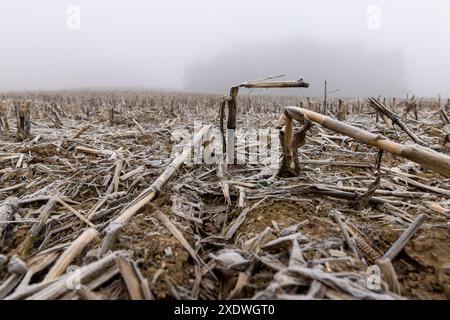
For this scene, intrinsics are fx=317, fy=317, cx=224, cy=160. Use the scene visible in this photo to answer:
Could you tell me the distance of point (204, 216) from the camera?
3.00 meters

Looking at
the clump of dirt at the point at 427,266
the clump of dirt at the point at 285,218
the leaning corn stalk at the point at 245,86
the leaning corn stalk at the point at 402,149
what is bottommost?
the clump of dirt at the point at 427,266

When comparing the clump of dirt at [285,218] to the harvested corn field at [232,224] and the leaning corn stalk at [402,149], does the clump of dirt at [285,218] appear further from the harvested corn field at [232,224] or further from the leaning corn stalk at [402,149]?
the leaning corn stalk at [402,149]

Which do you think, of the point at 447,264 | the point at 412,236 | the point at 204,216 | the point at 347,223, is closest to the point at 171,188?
the point at 204,216

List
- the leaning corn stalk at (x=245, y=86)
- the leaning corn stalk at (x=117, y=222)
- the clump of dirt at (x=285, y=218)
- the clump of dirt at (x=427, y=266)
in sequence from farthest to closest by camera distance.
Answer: the leaning corn stalk at (x=245, y=86), the clump of dirt at (x=285, y=218), the leaning corn stalk at (x=117, y=222), the clump of dirt at (x=427, y=266)

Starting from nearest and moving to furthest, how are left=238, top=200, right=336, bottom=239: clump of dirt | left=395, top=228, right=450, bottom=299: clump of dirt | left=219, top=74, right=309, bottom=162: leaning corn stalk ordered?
left=395, top=228, right=450, bottom=299: clump of dirt → left=238, top=200, right=336, bottom=239: clump of dirt → left=219, top=74, right=309, bottom=162: leaning corn stalk

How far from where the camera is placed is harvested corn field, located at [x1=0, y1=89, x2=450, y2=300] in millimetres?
1793

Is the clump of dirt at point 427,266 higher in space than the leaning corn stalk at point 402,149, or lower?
lower

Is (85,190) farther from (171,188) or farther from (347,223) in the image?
(347,223)

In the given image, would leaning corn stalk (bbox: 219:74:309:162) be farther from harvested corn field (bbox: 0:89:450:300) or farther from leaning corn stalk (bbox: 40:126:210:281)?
leaning corn stalk (bbox: 40:126:210:281)

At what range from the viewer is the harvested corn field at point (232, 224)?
5.88 ft

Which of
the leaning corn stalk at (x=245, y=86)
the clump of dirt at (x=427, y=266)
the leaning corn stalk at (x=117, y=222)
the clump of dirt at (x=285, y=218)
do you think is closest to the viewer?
the clump of dirt at (x=427, y=266)

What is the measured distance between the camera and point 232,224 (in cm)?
272

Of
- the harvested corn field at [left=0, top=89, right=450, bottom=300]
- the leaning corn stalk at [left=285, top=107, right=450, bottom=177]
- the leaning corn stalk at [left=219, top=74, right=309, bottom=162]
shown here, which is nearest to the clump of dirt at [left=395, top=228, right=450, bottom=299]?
the harvested corn field at [left=0, top=89, right=450, bottom=300]

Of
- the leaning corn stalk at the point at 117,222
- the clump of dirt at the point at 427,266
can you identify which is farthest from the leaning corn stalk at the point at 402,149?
the leaning corn stalk at the point at 117,222
